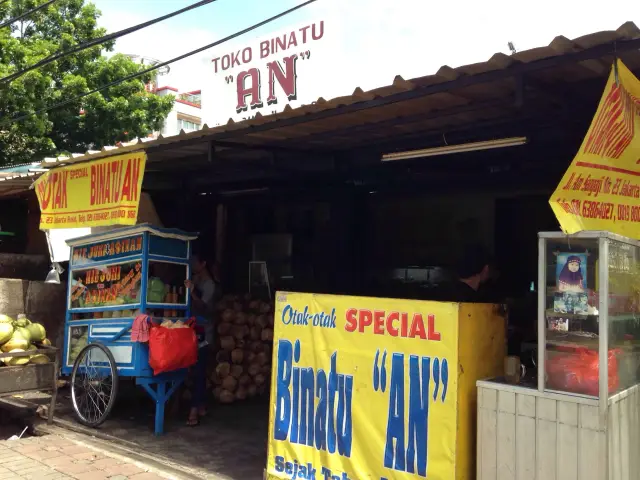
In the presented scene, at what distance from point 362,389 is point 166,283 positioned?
11.6 feet

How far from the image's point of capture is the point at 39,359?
6730mm

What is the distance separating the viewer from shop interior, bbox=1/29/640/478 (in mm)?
4531

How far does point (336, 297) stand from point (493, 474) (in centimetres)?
164

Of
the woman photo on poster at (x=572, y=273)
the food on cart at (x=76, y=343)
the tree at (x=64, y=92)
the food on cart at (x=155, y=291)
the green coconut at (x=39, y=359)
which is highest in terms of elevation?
the tree at (x=64, y=92)

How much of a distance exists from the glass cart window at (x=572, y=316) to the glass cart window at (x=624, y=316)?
111 millimetres

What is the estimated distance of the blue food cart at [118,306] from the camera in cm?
639

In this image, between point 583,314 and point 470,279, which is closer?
point 583,314

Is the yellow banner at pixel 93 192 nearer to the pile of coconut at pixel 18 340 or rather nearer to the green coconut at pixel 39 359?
the pile of coconut at pixel 18 340

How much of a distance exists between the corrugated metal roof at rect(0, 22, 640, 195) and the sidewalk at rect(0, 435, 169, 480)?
315 cm

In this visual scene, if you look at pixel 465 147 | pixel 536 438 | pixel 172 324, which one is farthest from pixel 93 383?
pixel 536 438

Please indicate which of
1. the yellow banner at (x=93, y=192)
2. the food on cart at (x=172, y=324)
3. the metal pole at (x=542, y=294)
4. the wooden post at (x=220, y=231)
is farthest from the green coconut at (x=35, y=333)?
the metal pole at (x=542, y=294)

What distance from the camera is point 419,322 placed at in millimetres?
4027

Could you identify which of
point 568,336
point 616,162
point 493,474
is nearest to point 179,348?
point 493,474

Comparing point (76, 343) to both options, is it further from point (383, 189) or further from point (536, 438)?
point (536, 438)
